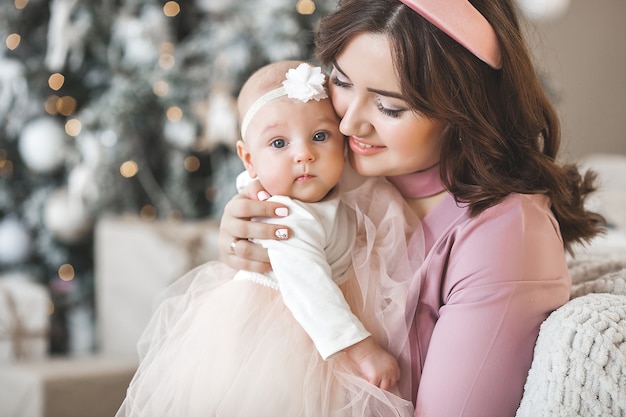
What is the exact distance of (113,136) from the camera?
3674 mm

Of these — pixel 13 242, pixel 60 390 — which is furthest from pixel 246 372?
pixel 13 242

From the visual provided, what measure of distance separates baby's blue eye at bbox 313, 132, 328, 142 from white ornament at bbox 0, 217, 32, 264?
262 centimetres

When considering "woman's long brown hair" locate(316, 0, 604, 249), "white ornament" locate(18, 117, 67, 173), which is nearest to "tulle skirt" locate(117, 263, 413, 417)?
"woman's long brown hair" locate(316, 0, 604, 249)

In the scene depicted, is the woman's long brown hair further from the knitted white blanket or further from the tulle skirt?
the tulle skirt

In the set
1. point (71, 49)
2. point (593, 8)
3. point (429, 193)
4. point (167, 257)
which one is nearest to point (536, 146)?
point (429, 193)

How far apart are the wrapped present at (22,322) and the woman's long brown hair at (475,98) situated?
2136 millimetres

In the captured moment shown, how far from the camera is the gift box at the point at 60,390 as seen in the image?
8.69 feet

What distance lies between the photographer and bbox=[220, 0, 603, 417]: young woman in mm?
1457

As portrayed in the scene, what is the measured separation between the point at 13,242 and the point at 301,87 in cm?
266

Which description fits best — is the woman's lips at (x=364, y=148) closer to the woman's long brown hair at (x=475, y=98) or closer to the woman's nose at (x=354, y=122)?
the woman's nose at (x=354, y=122)

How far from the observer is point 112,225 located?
3.48 m

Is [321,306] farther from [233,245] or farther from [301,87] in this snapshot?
[301,87]

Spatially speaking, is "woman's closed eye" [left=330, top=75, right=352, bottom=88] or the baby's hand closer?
the baby's hand

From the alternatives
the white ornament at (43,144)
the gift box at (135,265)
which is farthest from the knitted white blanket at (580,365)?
the white ornament at (43,144)
